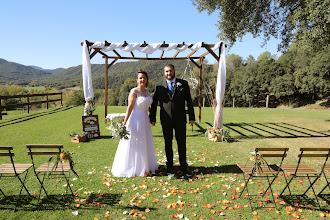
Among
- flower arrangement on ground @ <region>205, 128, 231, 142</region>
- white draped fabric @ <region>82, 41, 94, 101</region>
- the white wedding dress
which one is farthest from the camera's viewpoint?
flower arrangement on ground @ <region>205, 128, 231, 142</region>

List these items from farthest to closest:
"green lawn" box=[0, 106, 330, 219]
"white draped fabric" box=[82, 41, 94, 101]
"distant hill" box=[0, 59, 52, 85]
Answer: "distant hill" box=[0, 59, 52, 85] < "white draped fabric" box=[82, 41, 94, 101] < "green lawn" box=[0, 106, 330, 219]

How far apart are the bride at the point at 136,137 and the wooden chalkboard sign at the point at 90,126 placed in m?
3.71

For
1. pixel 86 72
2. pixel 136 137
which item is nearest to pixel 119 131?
pixel 136 137

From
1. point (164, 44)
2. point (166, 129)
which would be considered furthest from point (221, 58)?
point (166, 129)

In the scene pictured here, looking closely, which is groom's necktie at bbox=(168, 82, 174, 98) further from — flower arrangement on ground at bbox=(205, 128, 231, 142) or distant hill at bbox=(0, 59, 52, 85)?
distant hill at bbox=(0, 59, 52, 85)

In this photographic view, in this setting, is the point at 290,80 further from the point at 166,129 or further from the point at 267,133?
the point at 166,129

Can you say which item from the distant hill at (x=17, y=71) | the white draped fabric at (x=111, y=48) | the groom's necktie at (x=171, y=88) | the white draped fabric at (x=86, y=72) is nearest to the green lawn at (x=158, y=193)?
the groom's necktie at (x=171, y=88)

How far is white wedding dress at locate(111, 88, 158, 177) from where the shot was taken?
4227 millimetres

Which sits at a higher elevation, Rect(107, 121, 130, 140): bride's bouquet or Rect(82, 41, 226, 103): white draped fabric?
Rect(82, 41, 226, 103): white draped fabric

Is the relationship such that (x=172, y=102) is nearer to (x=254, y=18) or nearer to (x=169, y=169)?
(x=169, y=169)

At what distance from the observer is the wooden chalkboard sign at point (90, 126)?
24.7 feet

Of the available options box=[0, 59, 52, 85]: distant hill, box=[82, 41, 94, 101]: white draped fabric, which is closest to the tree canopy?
box=[82, 41, 94, 101]: white draped fabric

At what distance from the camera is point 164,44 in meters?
7.55

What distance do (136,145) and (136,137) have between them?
0.57ft
